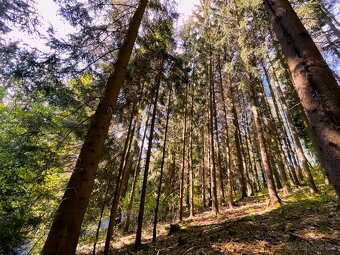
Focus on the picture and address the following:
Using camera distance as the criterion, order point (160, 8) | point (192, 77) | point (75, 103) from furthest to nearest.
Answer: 1. point (192, 77)
2. point (160, 8)
3. point (75, 103)

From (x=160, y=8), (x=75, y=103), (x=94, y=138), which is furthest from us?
(x=160, y=8)

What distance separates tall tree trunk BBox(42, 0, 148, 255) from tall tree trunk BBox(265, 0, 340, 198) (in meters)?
3.01

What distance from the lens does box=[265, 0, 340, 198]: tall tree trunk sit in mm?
1543

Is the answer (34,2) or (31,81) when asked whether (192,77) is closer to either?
(34,2)

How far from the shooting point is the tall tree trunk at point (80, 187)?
9.12 feet

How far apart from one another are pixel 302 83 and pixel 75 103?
637 centimetres

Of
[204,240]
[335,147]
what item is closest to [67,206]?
[335,147]

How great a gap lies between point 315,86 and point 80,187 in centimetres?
317

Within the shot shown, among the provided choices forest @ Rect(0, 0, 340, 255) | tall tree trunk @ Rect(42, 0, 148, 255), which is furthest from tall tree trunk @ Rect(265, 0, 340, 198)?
tall tree trunk @ Rect(42, 0, 148, 255)

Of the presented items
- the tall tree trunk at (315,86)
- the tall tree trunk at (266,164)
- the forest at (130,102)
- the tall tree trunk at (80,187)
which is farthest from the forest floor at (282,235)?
the tall tree trunk at (315,86)

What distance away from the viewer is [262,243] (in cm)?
552

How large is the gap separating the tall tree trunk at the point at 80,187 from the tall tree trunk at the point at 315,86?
3.01 meters

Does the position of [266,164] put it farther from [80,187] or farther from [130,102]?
[80,187]

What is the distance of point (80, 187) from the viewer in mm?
3209
